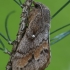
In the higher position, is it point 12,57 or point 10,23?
point 12,57

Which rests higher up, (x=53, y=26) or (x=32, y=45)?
(x=32, y=45)

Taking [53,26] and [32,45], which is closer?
[32,45]

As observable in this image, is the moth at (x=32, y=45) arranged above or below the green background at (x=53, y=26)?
above

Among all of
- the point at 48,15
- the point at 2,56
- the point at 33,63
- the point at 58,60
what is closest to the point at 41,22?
the point at 48,15

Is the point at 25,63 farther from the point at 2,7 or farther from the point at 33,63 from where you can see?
the point at 2,7

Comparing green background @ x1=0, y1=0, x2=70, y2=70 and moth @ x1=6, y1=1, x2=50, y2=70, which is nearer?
moth @ x1=6, y1=1, x2=50, y2=70

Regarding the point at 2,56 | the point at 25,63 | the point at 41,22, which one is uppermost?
the point at 41,22

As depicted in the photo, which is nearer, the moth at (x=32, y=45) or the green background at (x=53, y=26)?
the moth at (x=32, y=45)

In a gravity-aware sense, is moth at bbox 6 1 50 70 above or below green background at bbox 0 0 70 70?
above
